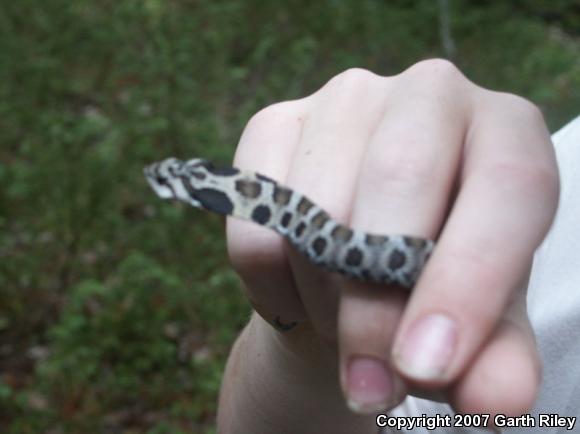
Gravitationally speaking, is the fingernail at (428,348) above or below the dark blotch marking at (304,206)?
below

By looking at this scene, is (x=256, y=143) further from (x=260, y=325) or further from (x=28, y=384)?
(x=28, y=384)

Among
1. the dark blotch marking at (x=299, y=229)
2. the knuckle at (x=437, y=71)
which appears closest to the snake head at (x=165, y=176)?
the dark blotch marking at (x=299, y=229)

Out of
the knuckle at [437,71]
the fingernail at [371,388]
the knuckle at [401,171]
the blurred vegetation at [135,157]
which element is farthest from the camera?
the blurred vegetation at [135,157]

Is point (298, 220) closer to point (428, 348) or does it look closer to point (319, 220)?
point (319, 220)

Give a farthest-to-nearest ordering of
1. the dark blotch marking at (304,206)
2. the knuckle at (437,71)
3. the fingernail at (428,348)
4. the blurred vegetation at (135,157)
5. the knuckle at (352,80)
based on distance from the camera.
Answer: the blurred vegetation at (135,157), the knuckle at (352,80), the knuckle at (437,71), the dark blotch marking at (304,206), the fingernail at (428,348)

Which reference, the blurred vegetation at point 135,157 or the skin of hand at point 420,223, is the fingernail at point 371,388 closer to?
the skin of hand at point 420,223

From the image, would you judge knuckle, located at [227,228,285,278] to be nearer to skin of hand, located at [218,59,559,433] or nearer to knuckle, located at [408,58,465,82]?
skin of hand, located at [218,59,559,433]

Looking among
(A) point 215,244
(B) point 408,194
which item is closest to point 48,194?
(A) point 215,244
